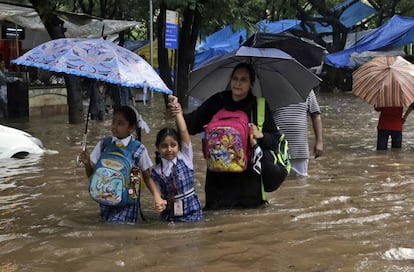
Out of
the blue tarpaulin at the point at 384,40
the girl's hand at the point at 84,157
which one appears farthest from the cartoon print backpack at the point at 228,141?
the blue tarpaulin at the point at 384,40

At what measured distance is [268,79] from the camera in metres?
5.29

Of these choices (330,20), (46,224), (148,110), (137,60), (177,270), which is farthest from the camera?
(330,20)

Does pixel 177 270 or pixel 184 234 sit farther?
pixel 184 234

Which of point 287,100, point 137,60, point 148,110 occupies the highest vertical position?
point 137,60

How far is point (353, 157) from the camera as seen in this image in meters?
9.36

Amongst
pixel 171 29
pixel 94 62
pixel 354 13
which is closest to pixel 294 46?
pixel 94 62

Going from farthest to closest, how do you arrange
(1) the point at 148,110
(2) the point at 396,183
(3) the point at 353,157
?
1. (1) the point at 148,110
2. (3) the point at 353,157
3. (2) the point at 396,183

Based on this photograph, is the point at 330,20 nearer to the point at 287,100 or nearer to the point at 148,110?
the point at 148,110

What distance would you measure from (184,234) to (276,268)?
1.03 m

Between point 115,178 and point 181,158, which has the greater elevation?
point 181,158

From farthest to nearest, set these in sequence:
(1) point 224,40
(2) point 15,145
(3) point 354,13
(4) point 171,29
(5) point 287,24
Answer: (1) point 224,40, (3) point 354,13, (5) point 287,24, (4) point 171,29, (2) point 15,145

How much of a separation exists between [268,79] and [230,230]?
4.64ft

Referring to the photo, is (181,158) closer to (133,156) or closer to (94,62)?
(133,156)

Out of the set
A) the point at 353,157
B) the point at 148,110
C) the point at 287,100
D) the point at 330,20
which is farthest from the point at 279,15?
the point at 287,100
